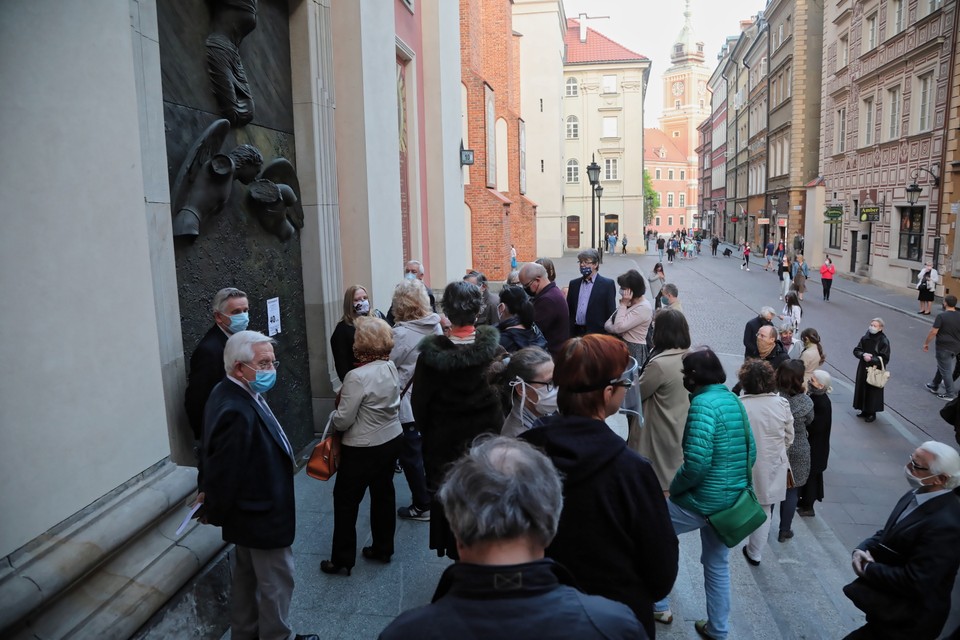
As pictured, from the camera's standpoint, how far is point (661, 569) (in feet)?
8.63

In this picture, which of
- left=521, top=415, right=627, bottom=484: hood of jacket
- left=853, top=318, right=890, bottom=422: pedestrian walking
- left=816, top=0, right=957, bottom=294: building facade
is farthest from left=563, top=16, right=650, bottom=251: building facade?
left=521, top=415, right=627, bottom=484: hood of jacket

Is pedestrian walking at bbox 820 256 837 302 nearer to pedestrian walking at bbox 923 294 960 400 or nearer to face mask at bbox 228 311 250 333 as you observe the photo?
pedestrian walking at bbox 923 294 960 400

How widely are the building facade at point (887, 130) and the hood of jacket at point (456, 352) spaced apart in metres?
23.6

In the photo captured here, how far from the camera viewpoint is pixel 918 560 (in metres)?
3.32

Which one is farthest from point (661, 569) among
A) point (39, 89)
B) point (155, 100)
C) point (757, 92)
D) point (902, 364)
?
point (757, 92)

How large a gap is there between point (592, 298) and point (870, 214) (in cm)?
2514

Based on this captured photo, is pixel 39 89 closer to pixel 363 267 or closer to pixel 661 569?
pixel 661 569

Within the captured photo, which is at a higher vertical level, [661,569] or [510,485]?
[510,485]

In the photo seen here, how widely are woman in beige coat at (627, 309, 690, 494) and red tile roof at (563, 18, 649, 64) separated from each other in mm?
60234

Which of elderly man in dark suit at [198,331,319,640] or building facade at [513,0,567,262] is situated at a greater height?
building facade at [513,0,567,262]

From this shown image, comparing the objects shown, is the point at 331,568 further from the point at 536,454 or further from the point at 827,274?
the point at 827,274

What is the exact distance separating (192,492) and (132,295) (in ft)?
4.16

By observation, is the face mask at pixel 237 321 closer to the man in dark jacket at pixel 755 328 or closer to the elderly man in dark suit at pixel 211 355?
the elderly man in dark suit at pixel 211 355

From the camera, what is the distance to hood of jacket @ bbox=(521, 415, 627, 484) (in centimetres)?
255
